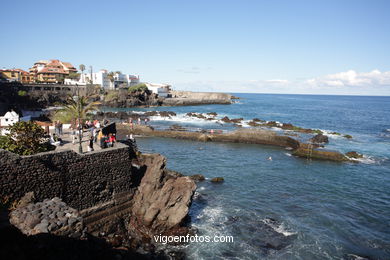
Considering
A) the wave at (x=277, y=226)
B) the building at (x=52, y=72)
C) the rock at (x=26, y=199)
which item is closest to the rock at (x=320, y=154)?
the wave at (x=277, y=226)

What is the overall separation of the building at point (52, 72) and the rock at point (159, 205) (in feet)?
303

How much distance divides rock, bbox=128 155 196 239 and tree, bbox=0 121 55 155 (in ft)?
Result: 20.3

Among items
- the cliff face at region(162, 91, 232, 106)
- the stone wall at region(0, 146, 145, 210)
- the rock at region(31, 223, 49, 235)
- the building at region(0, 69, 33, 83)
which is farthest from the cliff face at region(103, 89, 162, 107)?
the rock at region(31, 223, 49, 235)

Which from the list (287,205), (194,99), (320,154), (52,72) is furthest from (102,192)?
(194,99)

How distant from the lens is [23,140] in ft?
41.3

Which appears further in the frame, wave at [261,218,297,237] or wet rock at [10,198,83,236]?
wave at [261,218,297,237]

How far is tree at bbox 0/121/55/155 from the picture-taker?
12266 millimetres

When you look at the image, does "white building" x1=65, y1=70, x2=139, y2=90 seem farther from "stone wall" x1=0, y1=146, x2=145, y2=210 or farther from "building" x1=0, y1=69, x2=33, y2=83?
"stone wall" x1=0, y1=146, x2=145, y2=210

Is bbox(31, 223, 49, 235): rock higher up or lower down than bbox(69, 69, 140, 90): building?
lower down

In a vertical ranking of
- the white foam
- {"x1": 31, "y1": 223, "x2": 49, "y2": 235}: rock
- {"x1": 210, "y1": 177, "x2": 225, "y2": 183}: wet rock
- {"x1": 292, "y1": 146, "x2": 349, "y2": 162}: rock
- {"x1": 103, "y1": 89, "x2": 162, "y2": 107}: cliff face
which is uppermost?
{"x1": 103, "y1": 89, "x2": 162, "y2": 107}: cliff face

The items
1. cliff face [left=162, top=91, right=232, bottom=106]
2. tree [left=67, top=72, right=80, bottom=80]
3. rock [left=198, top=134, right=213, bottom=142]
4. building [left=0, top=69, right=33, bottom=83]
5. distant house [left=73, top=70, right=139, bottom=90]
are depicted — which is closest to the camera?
rock [left=198, top=134, right=213, bottom=142]

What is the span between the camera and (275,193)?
20922 millimetres

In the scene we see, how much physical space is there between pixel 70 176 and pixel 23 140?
289 centimetres

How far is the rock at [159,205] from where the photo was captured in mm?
14352
